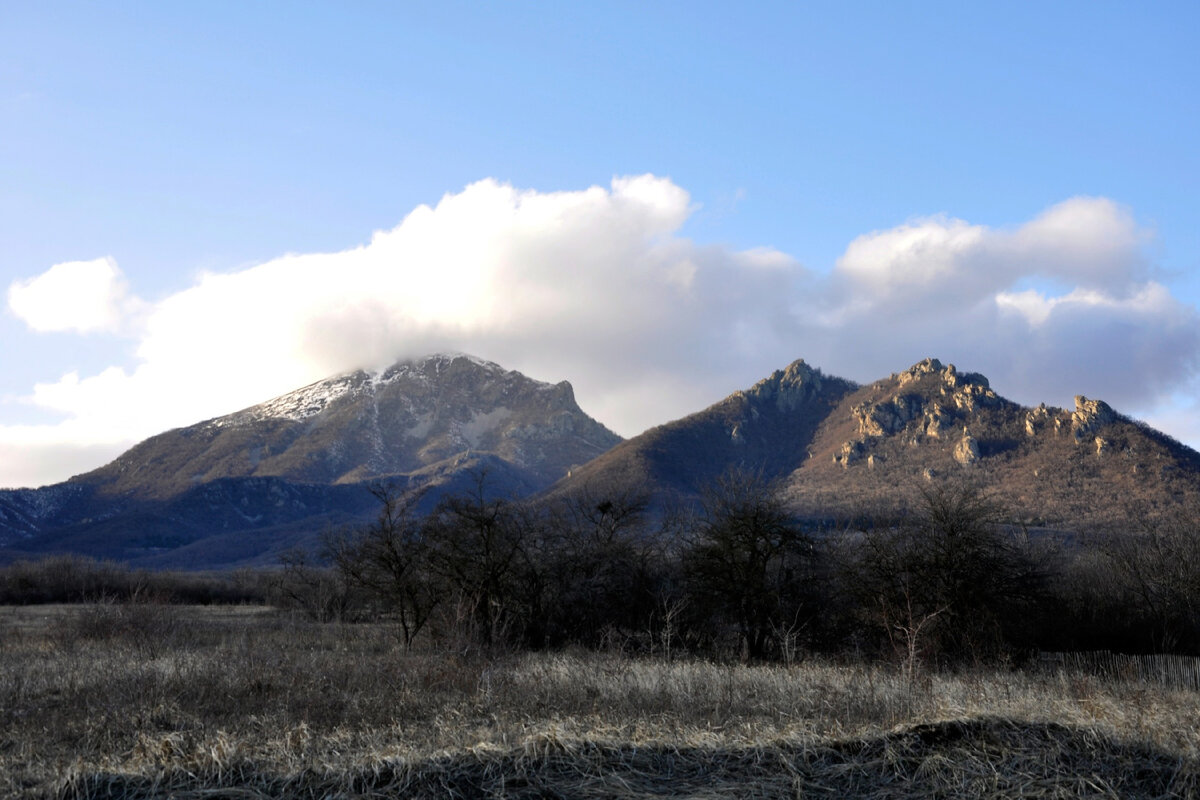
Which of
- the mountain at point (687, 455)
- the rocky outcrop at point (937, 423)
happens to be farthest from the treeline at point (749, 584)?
the rocky outcrop at point (937, 423)

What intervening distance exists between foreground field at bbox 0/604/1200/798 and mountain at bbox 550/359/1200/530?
7717cm

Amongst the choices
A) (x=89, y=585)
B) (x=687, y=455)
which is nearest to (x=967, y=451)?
(x=687, y=455)

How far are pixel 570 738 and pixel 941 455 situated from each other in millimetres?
152735

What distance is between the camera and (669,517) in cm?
3478

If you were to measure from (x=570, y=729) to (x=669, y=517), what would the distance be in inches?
1034

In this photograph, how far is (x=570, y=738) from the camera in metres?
8.11

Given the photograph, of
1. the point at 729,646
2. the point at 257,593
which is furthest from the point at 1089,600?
the point at 257,593

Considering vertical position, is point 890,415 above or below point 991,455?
above

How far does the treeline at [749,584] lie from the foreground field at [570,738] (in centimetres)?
1193

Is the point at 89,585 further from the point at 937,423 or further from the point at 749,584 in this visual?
the point at 937,423

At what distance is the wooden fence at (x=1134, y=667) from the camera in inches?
837

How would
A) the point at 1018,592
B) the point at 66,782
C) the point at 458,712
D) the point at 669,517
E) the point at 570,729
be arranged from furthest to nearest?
1. the point at 669,517
2. the point at 1018,592
3. the point at 458,712
4. the point at 570,729
5. the point at 66,782

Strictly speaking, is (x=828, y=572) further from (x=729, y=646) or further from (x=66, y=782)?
(x=66, y=782)

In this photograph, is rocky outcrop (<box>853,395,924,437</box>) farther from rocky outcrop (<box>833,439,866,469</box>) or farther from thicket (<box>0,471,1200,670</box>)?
thicket (<box>0,471,1200,670</box>)
